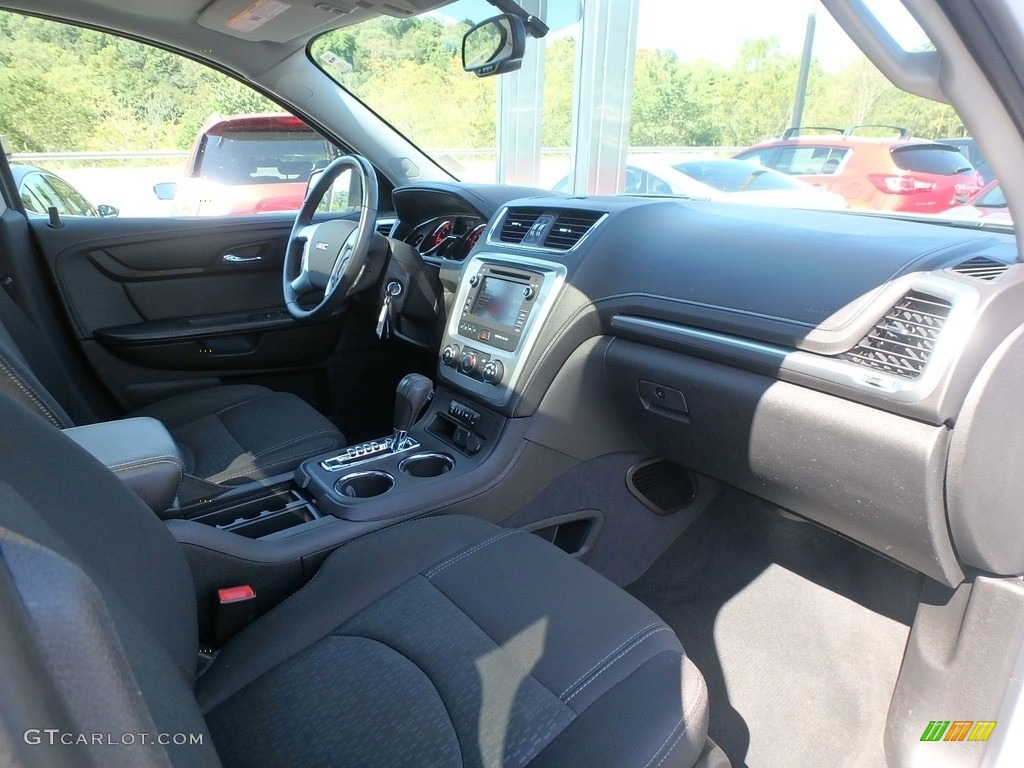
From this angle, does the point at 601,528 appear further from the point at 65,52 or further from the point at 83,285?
the point at 65,52

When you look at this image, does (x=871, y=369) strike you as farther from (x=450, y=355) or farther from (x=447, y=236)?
(x=447, y=236)

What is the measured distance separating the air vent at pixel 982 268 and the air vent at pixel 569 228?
840 millimetres

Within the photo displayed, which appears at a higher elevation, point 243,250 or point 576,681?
point 243,250

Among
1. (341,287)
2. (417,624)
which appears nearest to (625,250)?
(341,287)

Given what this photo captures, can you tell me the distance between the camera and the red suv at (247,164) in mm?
2854

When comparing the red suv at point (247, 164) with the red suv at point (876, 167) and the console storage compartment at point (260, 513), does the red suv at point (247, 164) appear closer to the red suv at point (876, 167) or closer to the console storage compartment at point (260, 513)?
the console storage compartment at point (260, 513)

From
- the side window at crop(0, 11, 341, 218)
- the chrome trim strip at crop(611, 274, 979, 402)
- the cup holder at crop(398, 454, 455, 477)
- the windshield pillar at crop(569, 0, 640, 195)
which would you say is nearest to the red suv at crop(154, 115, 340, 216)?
the side window at crop(0, 11, 341, 218)

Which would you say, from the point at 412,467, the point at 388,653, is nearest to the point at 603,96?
the point at 412,467

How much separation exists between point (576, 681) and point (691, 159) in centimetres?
273

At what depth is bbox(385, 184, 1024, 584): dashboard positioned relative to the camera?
3.76 feet

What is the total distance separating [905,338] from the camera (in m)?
1.18

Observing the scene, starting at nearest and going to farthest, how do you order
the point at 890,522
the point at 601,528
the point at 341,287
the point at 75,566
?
the point at 75,566
the point at 890,522
the point at 601,528
the point at 341,287

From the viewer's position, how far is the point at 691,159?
3236 mm

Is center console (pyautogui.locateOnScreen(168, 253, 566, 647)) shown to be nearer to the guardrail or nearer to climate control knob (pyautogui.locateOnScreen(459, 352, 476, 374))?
climate control knob (pyautogui.locateOnScreen(459, 352, 476, 374))
